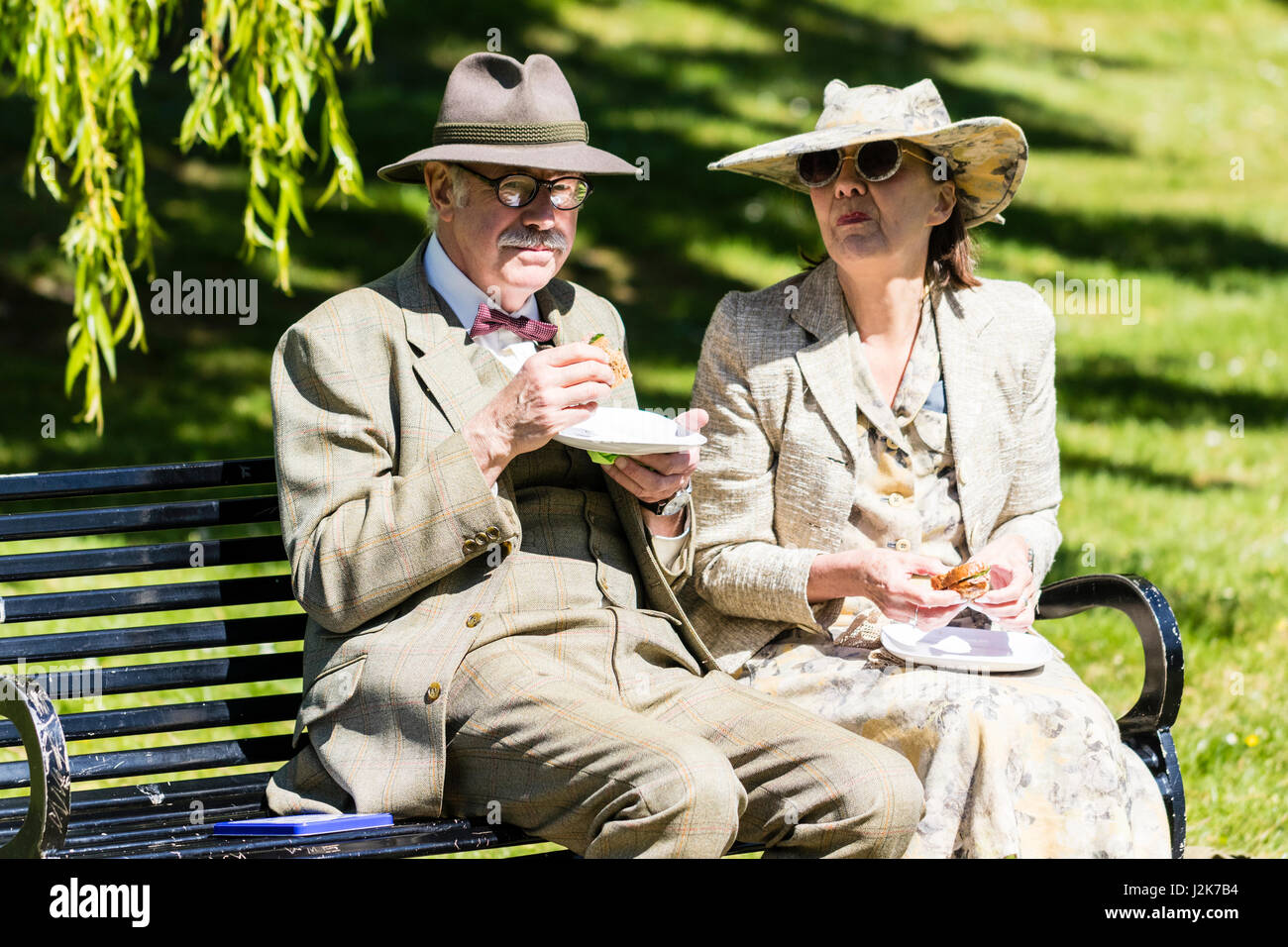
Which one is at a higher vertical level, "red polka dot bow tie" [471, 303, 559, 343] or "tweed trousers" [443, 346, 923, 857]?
"red polka dot bow tie" [471, 303, 559, 343]

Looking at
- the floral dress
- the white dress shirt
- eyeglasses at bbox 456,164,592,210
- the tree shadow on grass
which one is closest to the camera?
the floral dress

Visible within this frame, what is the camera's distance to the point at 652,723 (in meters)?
3.25

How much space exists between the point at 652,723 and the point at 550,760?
0.75 ft

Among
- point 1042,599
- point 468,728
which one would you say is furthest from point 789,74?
point 468,728

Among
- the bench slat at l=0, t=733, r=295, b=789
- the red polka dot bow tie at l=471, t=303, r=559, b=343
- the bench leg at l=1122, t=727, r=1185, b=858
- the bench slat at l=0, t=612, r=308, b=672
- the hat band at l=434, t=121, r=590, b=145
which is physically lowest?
the bench leg at l=1122, t=727, r=1185, b=858

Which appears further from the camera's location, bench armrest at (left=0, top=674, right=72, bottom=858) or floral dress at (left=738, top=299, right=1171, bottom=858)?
floral dress at (left=738, top=299, right=1171, bottom=858)

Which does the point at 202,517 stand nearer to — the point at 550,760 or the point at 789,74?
the point at 550,760

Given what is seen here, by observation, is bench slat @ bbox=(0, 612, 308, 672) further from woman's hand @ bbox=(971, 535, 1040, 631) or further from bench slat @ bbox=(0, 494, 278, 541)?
woman's hand @ bbox=(971, 535, 1040, 631)

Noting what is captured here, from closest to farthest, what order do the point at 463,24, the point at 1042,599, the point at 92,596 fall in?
the point at 92,596, the point at 1042,599, the point at 463,24

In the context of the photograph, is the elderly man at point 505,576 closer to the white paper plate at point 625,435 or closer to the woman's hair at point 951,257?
the white paper plate at point 625,435

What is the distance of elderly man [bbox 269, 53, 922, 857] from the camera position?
320cm

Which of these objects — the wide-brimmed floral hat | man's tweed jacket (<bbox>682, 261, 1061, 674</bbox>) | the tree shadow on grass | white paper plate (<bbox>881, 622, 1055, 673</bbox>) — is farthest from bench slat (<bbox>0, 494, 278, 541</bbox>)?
the tree shadow on grass

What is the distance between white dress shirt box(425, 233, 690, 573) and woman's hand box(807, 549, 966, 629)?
0.34 metres
